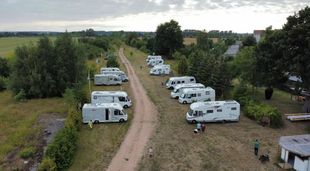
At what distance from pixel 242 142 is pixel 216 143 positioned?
223 centimetres

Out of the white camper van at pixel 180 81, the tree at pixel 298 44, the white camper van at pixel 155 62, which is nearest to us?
the tree at pixel 298 44

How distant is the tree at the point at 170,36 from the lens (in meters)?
78.9

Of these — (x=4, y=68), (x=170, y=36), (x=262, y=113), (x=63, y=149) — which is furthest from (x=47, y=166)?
(x=170, y=36)

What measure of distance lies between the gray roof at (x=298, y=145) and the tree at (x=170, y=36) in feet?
198

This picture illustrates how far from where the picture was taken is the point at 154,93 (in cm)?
4041

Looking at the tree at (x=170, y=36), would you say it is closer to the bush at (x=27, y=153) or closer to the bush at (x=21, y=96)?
the bush at (x=21, y=96)

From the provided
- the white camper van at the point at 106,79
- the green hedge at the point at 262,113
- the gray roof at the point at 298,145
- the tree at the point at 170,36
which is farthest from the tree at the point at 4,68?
the gray roof at the point at 298,145

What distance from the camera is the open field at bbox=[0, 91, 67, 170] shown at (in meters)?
23.5

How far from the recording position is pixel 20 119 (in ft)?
101

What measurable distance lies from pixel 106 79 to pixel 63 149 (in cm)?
2756

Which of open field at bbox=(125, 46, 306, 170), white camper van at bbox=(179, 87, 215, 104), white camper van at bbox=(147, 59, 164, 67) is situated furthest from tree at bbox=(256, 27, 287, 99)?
white camper van at bbox=(147, 59, 164, 67)

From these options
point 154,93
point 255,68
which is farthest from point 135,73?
point 255,68

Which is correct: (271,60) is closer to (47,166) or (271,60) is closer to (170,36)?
(47,166)

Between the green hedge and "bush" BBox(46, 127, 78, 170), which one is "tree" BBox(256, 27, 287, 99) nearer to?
the green hedge
